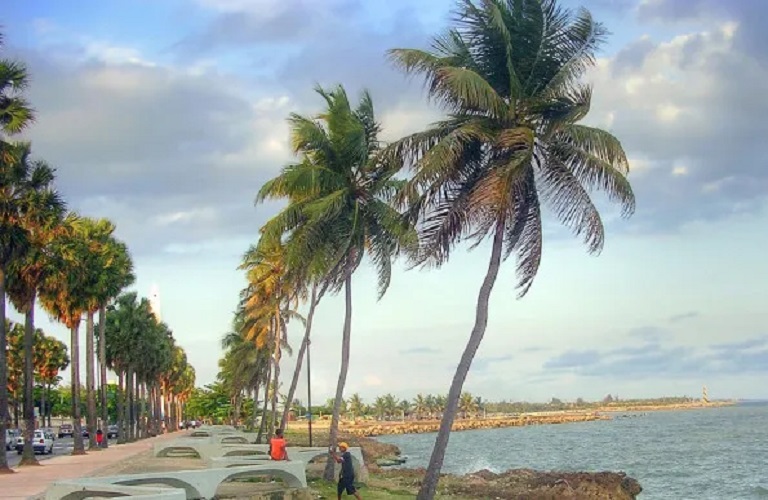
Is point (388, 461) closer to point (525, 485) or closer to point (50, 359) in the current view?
point (525, 485)

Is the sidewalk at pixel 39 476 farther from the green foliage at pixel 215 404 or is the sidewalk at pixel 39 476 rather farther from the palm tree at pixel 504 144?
the green foliage at pixel 215 404

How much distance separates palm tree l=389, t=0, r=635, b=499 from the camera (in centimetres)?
2144

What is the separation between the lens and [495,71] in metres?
22.5

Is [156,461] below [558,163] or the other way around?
below

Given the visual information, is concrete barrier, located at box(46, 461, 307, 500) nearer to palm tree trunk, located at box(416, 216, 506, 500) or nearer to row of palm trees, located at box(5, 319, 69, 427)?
palm tree trunk, located at box(416, 216, 506, 500)

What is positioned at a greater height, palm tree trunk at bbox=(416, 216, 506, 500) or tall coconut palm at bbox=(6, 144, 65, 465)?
tall coconut palm at bbox=(6, 144, 65, 465)

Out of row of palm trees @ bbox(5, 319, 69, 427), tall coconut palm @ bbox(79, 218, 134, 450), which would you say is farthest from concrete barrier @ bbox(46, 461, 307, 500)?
row of palm trees @ bbox(5, 319, 69, 427)

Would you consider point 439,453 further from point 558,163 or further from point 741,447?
point 741,447

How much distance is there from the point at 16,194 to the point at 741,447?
61.8m

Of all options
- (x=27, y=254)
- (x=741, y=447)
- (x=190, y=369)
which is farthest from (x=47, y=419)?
(x=27, y=254)

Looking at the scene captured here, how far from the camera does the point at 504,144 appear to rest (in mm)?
21547

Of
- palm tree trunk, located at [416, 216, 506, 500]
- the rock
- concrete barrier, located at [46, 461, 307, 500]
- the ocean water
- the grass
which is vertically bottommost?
the ocean water

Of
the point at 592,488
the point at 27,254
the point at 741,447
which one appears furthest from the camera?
the point at 741,447

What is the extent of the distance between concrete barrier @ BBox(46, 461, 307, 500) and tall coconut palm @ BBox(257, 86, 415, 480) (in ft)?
18.6
